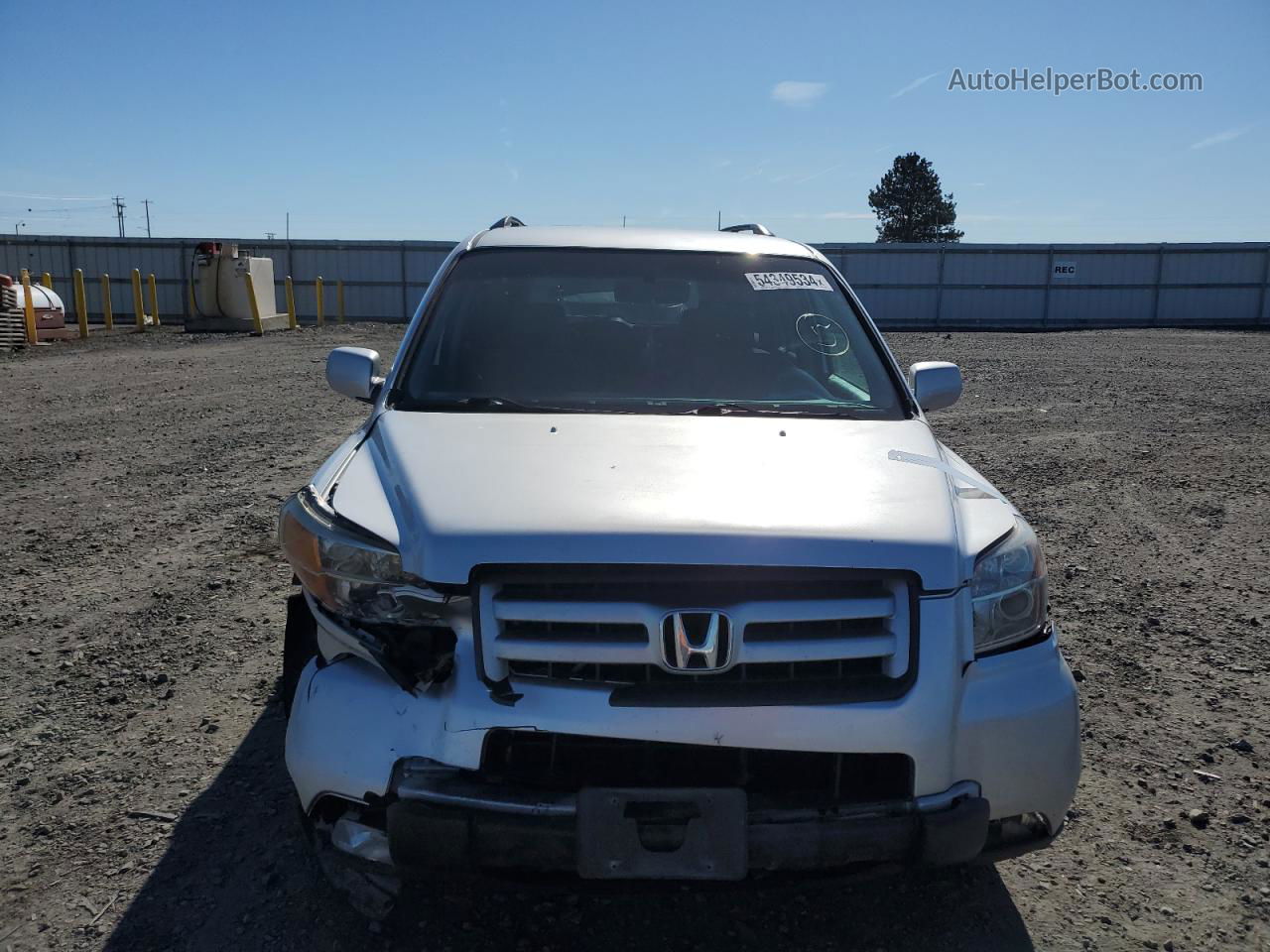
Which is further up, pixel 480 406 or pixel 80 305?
pixel 480 406

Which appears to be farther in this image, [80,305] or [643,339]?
[80,305]

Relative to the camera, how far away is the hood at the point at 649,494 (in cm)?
226

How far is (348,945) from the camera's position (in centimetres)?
249

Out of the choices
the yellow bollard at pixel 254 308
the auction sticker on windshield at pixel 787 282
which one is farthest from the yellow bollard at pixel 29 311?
the auction sticker on windshield at pixel 787 282

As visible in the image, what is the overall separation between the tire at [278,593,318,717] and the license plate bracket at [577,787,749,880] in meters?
1.04

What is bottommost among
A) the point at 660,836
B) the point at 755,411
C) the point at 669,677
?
the point at 660,836

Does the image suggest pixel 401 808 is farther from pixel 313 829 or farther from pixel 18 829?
pixel 18 829

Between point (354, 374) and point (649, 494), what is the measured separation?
166 centimetres

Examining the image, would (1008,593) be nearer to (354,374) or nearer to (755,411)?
(755,411)

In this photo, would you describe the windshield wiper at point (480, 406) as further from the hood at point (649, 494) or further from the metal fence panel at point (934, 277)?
the metal fence panel at point (934, 277)

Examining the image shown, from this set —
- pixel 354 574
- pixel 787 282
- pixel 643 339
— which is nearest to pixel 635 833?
pixel 354 574

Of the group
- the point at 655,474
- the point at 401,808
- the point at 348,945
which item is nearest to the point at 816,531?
the point at 655,474

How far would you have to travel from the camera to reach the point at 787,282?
Answer: 3877mm

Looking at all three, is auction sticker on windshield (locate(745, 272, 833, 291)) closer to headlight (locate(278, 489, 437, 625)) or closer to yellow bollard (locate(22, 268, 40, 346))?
headlight (locate(278, 489, 437, 625))
